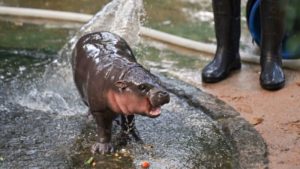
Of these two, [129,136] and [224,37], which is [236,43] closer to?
[224,37]

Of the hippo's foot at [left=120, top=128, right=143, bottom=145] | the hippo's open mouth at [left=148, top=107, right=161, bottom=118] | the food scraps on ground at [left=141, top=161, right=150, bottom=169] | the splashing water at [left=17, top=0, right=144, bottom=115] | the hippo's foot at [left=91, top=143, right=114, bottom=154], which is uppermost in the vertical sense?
the hippo's open mouth at [left=148, top=107, right=161, bottom=118]

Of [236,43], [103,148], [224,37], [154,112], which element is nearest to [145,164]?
[103,148]

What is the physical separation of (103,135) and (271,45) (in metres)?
1.55

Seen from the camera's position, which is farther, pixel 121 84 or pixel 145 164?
pixel 145 164

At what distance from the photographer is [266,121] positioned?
346 centimetres

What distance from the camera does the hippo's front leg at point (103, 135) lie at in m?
2.93

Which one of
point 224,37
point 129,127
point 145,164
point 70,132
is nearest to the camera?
point 145,164

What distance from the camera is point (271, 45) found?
397cm

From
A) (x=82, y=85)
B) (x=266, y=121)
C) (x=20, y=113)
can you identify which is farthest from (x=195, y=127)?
(x=20, y=113)

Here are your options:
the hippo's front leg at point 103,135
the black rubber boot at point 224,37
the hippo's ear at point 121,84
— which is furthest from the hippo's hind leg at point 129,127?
the black rubber boot at point 224,37

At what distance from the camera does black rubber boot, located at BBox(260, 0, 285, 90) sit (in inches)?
150

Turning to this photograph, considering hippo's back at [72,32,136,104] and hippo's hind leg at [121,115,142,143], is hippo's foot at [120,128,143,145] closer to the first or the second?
hippo's hind leg at [121,115,142,143]

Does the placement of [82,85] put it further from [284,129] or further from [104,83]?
[284,129]

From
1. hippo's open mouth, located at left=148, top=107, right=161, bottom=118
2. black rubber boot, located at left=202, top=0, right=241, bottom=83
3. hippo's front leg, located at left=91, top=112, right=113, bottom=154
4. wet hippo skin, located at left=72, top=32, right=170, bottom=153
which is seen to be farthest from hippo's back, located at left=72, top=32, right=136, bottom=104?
black rubber boot, located at left=202, top=0, right=241, bottom=83
